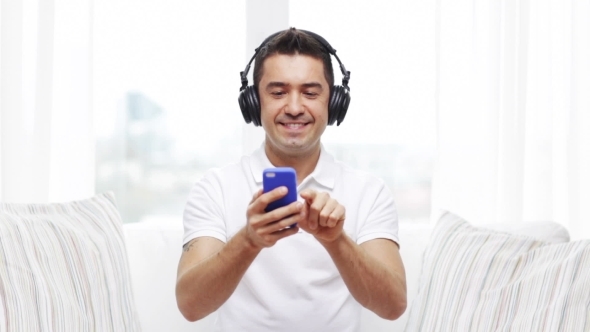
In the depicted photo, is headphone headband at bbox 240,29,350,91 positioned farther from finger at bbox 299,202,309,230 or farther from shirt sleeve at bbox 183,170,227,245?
finger at bbox 299,202,309,230

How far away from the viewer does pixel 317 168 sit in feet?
6.13

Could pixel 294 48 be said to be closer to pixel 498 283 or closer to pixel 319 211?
pixel 319 211

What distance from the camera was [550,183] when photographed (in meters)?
2.45

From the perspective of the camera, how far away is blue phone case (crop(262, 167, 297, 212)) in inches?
48.0

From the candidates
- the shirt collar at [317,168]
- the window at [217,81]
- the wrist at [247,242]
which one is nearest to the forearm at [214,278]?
the wrist at [247,242]

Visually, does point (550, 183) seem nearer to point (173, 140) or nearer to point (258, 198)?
point (173, 140)

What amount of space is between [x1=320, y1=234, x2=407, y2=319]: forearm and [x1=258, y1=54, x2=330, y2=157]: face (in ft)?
1.17

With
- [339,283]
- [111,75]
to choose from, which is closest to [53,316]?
[339,283]

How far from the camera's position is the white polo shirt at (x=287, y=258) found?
69.5 inches

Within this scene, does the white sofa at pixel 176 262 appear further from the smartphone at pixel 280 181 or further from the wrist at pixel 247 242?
the smartphone at pixel 280 181

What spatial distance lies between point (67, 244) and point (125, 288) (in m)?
0.20

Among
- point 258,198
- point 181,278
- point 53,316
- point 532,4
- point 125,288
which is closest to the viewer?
point 258,198

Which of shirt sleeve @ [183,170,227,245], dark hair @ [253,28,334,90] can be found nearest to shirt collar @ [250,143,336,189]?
shirt sleeve @ [183,170,227,245]

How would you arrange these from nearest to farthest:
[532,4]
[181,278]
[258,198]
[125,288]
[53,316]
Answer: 1. [258,198]
2. [53,316]
3. [181,278]
4. [125,288]
5. [532,4]
